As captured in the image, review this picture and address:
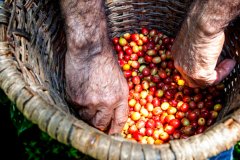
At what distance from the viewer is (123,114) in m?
2.29

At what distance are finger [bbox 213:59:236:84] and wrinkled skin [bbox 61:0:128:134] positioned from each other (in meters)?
0.65

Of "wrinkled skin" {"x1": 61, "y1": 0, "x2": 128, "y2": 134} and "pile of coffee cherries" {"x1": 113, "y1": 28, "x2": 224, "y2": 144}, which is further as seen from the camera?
"pile of coffee cherries" {"x1": 113, "y1": 28, "x2": 224, "y2": 144}

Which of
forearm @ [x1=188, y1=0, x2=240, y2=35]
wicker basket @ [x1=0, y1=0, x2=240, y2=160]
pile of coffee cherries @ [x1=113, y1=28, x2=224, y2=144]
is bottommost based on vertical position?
pile of coffee cherries @ [x1=113, y1=28, x2=224, y2=144]

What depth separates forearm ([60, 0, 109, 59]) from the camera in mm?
2008

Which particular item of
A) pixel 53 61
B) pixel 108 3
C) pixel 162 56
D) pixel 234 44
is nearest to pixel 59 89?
Answer: pixel 53 61

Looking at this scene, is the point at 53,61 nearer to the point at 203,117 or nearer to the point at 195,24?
the point at 195,24

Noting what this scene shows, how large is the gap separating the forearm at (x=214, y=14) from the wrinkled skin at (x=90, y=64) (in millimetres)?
598

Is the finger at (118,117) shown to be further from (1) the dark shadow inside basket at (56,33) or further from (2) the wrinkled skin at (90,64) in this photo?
(1) the dark shadow inside basket at (56,33)

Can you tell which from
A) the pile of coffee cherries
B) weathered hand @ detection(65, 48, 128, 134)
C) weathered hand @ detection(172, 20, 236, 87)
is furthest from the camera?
the pile of coffee cherries

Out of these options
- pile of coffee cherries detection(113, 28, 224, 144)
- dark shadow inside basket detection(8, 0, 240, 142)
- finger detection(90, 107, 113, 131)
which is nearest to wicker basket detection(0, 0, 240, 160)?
dark shadow inside basket detection(8, 0, 240, 142)

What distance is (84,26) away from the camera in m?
2.05

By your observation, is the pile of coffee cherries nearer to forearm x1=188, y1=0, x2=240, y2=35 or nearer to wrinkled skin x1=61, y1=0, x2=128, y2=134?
wrinkled skin x1=61, y1=0, x2=128, y2=134

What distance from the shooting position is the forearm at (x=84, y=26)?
2.01m

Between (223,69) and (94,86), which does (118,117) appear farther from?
(223,69)
